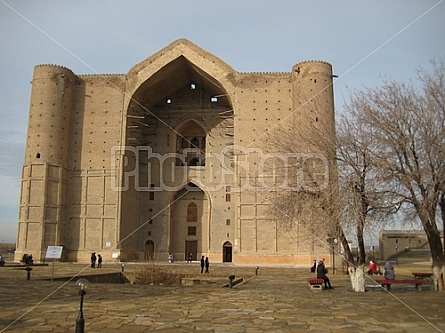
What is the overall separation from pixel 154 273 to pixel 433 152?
39.0ft

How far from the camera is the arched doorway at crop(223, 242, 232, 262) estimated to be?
3544cm

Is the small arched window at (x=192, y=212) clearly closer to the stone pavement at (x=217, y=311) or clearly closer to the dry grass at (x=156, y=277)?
the dry grass at (x=156, y=277)

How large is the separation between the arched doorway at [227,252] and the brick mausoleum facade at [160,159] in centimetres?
8

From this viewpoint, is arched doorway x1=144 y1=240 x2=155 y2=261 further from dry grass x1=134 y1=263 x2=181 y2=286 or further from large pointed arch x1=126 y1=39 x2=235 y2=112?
dry grass x1=134 y1=263 x2=181 y2=286

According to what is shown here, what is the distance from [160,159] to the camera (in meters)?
37.5

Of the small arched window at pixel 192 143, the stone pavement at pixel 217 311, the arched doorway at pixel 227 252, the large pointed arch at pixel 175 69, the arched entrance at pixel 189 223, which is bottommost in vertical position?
the stone pavement at pixel 217 311

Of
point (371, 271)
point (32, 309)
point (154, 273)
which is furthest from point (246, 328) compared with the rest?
point (371, 271)

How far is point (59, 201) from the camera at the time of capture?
32406 mm

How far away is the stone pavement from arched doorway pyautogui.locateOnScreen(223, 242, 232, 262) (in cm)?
2277

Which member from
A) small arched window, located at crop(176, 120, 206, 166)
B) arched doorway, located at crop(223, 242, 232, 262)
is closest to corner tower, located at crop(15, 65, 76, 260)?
small arched window, located at crop(176, 120, 206, 166)

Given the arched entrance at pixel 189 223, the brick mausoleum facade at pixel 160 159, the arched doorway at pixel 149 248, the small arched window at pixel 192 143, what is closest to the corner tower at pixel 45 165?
the brick mausoleum facade at pixel 160 159

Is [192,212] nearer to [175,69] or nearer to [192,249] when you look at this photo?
[192,249]

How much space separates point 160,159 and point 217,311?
1145 inches

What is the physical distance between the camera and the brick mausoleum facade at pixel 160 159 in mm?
31391
